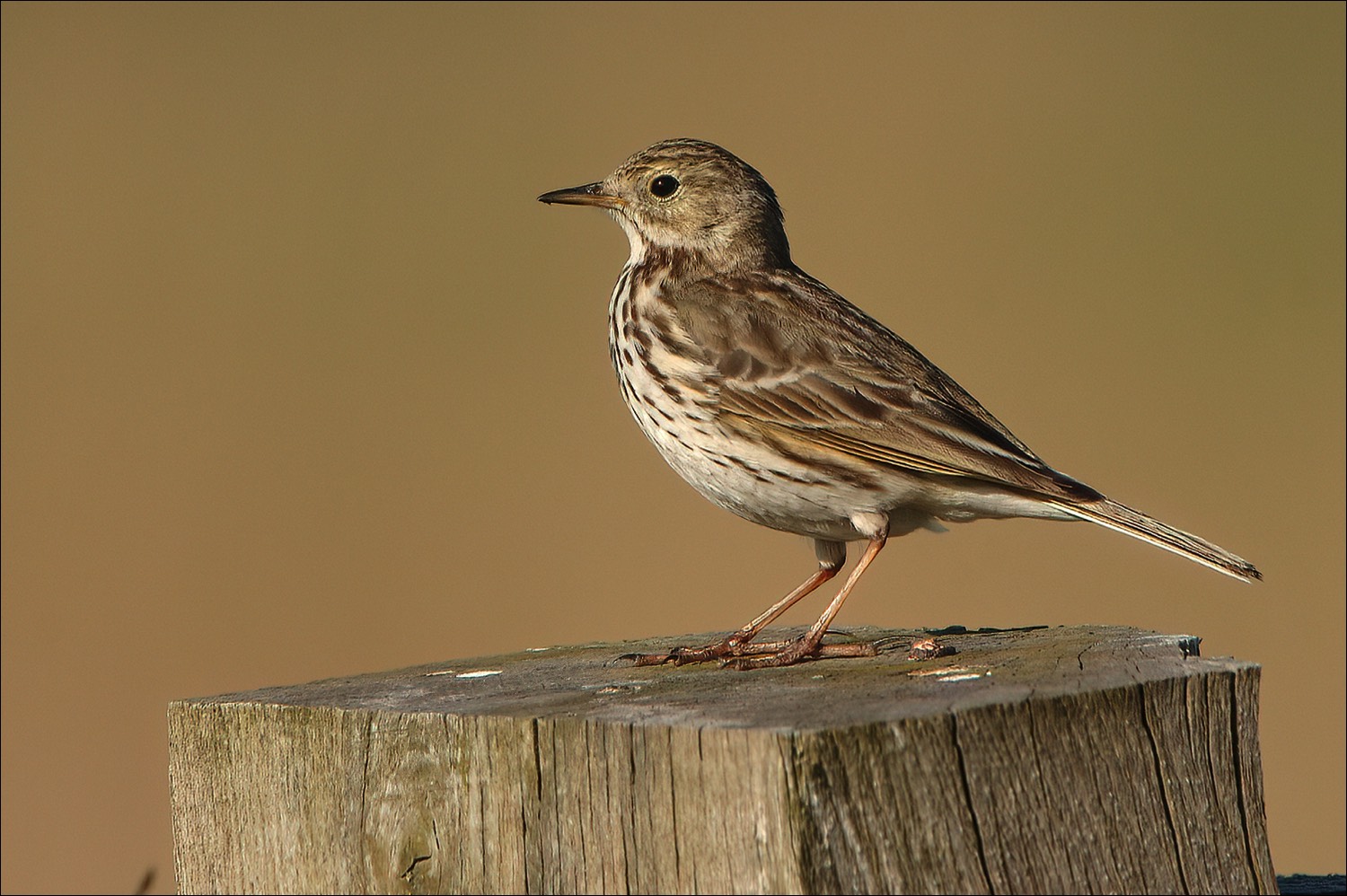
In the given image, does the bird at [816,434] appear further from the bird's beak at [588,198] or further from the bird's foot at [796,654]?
the bird's beak at [588,198]

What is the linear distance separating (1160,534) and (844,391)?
1.15 m

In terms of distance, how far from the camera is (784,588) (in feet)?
41.2

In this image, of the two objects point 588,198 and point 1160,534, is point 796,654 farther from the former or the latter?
point 588,198

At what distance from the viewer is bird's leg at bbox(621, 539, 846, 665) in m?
4.93

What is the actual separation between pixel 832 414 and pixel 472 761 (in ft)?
7.55

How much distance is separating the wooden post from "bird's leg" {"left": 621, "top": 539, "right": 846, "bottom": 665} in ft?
2.48

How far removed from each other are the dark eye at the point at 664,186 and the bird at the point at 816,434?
45 centimetres

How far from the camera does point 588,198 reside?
265 inches

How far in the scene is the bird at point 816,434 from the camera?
17.4ft

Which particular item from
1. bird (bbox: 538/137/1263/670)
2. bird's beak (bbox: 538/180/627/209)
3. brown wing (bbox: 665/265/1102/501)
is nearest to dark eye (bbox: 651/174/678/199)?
bird's beak (bbox: 538/180/627/209)

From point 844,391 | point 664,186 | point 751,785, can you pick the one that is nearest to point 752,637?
point 844,391

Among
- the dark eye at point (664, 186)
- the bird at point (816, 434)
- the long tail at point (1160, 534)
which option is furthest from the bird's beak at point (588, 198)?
the long tail at point (1160, 534)

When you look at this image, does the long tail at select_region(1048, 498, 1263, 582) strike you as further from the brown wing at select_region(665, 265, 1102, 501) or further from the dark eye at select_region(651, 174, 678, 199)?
the dark eye at select_region(651, 174, 678, 199)

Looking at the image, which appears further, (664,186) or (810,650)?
(664,186)
